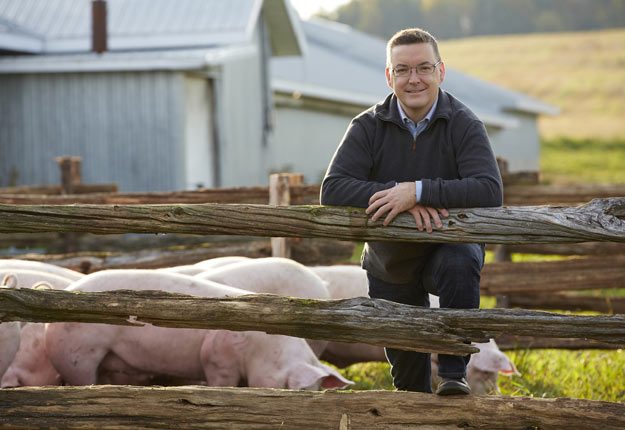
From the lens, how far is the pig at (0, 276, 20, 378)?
20.3 feet

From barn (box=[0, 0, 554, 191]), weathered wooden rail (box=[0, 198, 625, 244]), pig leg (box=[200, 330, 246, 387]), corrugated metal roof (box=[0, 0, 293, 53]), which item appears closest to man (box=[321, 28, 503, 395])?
weathered wooden rail (box=[0, 198, 625, 244])

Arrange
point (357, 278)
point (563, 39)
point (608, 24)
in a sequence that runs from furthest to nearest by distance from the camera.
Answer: point (608, 24) < point (563, 39) < point (357, 278)

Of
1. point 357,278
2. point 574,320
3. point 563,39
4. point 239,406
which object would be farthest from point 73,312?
point 563,39

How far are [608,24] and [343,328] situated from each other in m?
102

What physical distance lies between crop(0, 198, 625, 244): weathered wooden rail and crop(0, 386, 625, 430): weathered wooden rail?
667mm

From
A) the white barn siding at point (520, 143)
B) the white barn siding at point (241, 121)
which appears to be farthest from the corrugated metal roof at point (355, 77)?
the white barn siding at point (241, 121)

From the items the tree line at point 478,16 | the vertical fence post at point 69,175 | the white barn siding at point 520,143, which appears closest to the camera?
the vertical fence post at point 69,175

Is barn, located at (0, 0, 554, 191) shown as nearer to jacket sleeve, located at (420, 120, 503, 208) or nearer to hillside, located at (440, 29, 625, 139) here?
jacket sleeve, located at (420, 120, 503, 208)

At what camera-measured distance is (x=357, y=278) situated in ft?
26.9

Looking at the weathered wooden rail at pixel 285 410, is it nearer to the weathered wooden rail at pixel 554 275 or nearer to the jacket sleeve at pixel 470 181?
the jacket sleeve at pixel 470 181

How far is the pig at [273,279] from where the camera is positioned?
23.7 ft

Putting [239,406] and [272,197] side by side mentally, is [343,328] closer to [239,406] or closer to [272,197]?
[239,406]

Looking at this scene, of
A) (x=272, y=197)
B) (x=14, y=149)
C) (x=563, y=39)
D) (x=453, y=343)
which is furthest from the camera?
(x=563, y=39)

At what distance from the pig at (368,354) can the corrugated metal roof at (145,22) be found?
1052cm
